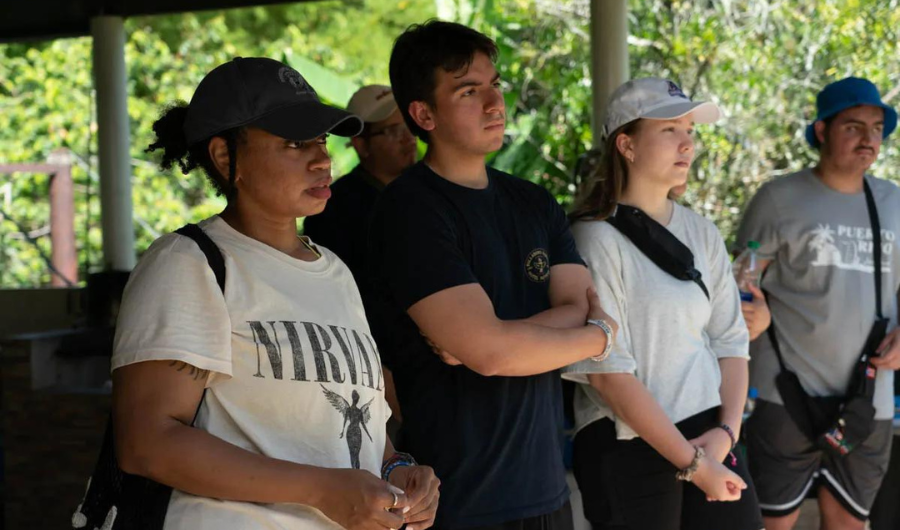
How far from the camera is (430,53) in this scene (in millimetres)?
2771

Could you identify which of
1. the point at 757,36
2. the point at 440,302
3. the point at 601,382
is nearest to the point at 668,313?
the point at 601,382

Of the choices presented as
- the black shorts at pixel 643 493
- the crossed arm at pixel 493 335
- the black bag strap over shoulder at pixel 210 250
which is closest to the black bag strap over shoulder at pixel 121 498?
the black bag strap over shoulder at pixel 210 250

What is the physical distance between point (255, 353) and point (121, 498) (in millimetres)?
341

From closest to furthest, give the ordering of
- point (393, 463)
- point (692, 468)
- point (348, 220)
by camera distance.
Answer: point (393, 463) → point (692, 468) → point (348, 220)

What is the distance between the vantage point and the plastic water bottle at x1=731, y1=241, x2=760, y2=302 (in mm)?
3824

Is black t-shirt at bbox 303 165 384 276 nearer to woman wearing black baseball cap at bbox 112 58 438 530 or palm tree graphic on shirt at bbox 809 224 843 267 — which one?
woman wearing black baseball cap at bbox 112 58 438 530

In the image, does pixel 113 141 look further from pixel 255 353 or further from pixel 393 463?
pixel 255 353

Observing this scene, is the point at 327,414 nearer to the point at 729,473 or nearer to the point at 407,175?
the point at 407,175

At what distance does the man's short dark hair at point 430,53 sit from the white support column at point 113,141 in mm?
6151

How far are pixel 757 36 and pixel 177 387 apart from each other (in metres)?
8.31

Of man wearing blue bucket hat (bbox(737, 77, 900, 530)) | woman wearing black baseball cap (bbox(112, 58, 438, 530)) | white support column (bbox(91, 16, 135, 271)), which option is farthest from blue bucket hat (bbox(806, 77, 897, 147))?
white support column (bbox(91, 16, 135, 271))

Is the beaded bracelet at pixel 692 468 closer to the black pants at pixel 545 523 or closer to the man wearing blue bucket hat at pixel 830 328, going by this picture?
the black pants at pixel 545 523

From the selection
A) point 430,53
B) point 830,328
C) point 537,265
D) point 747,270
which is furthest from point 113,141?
point 537,265

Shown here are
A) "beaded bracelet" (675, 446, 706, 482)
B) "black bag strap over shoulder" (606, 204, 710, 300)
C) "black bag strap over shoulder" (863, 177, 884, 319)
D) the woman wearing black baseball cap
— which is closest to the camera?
the woman wearing black baseball cap
